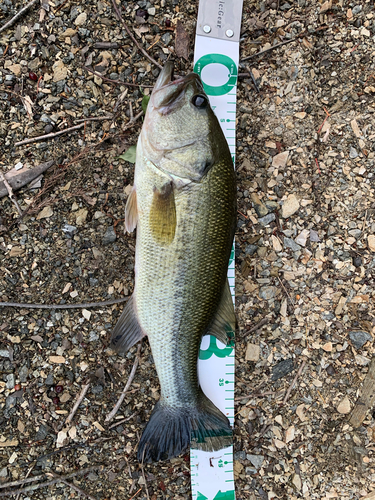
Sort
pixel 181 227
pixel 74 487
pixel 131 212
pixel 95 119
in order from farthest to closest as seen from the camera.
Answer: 1. pixel 95 119
2. pixel 74 487
3. pixel 131 212
4. pixel 181 227

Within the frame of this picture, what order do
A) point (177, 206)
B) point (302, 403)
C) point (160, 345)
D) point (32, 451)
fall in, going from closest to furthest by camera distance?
point (177, 206) < point (160, 345) < point (32, 451) < point (302, 403)

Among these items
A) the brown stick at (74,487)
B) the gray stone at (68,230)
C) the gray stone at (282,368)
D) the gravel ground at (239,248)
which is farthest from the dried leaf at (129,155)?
the brown stick at (74,487)

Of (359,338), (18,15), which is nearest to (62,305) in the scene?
(18,15)

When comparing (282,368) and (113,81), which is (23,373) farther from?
(113,81)

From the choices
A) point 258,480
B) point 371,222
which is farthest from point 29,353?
point 371,222

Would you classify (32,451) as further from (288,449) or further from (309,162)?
(309,162)

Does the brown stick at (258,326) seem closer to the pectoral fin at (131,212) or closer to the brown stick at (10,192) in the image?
the pectoral fin at (131,212)
